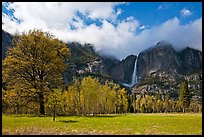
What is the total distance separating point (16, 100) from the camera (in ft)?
122

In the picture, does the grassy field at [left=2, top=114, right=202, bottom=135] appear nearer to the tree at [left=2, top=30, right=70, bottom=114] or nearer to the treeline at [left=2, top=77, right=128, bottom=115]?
the treeline at [left=2, top=77, right=128, bottom=115]

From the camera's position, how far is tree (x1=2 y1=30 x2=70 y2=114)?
37594 millimetres

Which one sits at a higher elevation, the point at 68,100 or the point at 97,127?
the point at 68,100

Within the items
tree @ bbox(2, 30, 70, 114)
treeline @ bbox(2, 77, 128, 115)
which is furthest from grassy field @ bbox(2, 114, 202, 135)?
tree @ bbox(2, 30, 70, 114)

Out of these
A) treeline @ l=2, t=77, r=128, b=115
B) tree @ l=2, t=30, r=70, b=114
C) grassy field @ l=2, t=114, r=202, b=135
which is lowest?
grassy field @ l=2, t=114, r=202, b=135

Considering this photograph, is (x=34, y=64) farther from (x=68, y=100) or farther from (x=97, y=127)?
(x=68, y=100)

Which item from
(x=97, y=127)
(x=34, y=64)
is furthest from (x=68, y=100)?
(x=97, y=127)

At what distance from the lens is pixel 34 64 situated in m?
37.8

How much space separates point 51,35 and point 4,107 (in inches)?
445

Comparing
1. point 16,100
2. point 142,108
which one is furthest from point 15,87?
point 142,108

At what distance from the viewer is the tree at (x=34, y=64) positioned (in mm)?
37594

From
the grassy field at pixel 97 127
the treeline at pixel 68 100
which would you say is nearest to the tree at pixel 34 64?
the treeline at pixel 68 100

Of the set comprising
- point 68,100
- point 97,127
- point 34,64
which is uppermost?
point 34,64

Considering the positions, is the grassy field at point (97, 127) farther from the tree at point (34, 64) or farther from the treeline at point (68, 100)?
the tree at point (34, 64)
